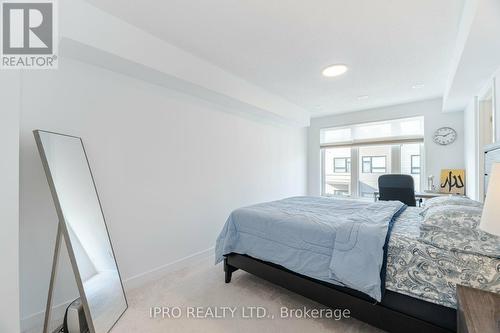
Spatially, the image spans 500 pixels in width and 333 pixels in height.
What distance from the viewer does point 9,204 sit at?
1.27 m

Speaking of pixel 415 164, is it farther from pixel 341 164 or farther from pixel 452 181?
pixel 341 164

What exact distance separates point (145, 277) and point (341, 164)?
4542 millimetres


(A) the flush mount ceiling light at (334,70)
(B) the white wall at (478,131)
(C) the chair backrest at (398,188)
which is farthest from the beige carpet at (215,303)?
(A) the flush mount ceiling light at (334,70)

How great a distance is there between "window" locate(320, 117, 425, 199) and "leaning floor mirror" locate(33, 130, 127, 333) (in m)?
4.67

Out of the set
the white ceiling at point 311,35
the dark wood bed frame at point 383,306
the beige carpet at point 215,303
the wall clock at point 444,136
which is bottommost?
the beige carpet at point 215,303

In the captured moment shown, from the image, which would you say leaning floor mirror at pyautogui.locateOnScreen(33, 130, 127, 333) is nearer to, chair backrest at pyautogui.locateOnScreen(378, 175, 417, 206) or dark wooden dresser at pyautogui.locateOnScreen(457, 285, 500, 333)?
dark wooden dresser at pyautogui.locateOnScreen(457, 285, 500, 333)

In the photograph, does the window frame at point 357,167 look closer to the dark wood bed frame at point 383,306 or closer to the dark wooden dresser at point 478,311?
the dark wood bed frame at point 383,306

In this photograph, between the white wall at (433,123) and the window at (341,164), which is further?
the window at (341,164)

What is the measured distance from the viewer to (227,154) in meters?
3.42

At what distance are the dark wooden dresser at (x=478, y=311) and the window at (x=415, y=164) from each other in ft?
12.3

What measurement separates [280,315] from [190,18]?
2628 mm

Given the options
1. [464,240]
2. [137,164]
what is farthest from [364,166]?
[137,164]

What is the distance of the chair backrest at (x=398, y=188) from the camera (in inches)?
135

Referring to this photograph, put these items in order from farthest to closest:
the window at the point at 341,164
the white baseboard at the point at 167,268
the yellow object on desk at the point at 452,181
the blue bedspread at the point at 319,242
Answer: the window at the point at 341,164 < the yellow object on desk at the point at 452,181 < the white baseboard at the point at 167,268 < the blue bedspread at the point at 319,242
